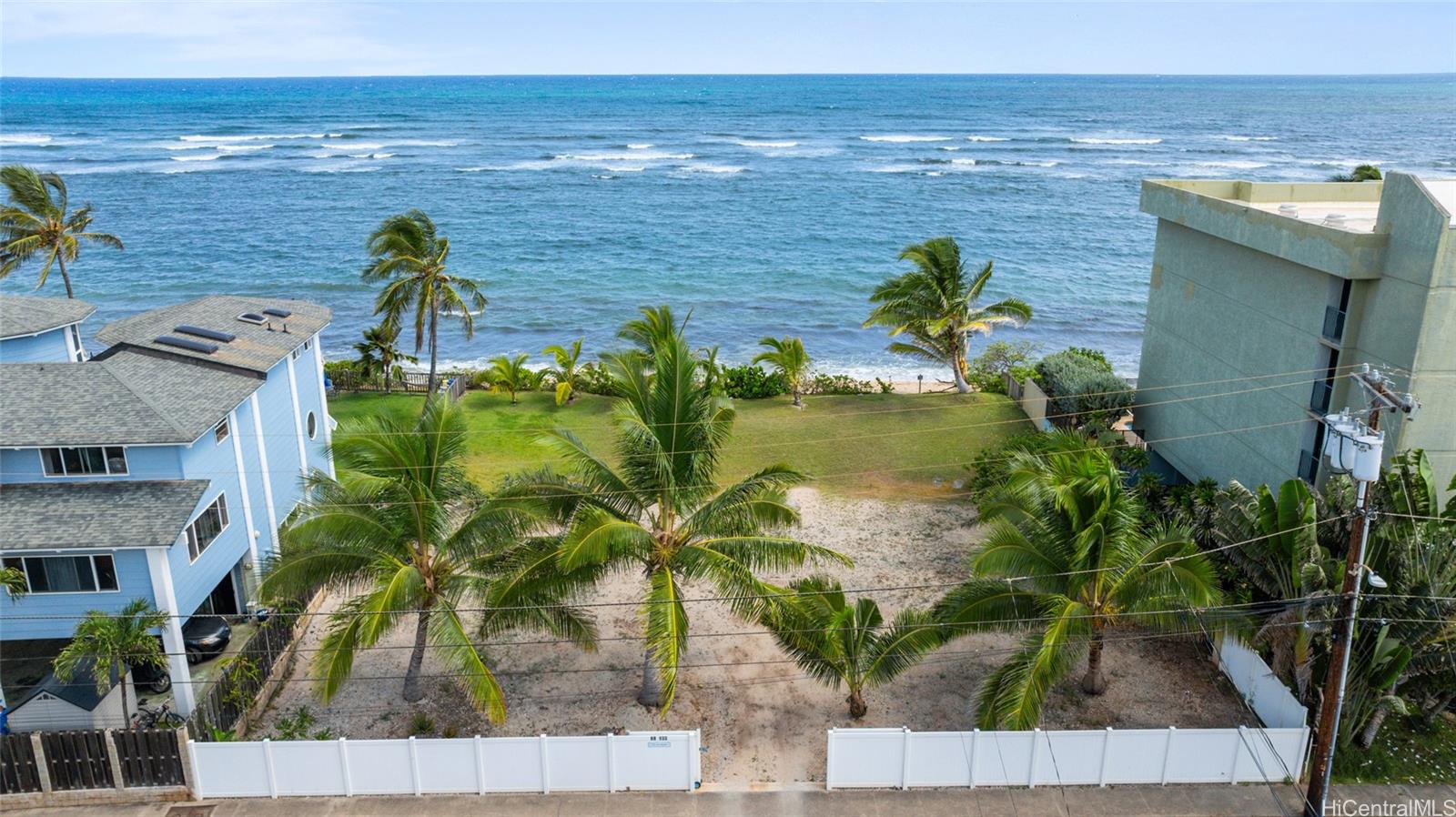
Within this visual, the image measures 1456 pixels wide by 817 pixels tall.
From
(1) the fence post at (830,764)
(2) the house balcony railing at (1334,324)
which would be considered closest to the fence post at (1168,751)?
(1) the fence post at (830,764)

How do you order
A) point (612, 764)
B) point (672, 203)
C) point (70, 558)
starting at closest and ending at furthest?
point (612, 764)
point (70, 558)
point (672, 203)

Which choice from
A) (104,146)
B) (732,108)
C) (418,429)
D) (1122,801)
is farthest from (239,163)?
Answer: (1122,801)

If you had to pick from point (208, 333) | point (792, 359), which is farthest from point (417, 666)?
point (792, 359)

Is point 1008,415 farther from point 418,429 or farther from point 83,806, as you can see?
point 83,806

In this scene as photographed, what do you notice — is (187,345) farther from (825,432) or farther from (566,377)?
(825,432)

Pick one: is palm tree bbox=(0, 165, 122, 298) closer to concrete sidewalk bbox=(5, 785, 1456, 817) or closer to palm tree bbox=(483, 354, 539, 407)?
palm tree bbox=(483, 354, 539, 407)

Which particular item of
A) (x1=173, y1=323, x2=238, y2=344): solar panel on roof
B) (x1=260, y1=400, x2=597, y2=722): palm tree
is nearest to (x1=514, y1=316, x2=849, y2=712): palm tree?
(x1=260, y1=400, x2=597, y2=722): palm tree

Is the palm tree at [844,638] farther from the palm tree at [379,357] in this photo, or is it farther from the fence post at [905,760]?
the palm tree at [379,357]
